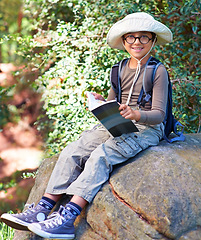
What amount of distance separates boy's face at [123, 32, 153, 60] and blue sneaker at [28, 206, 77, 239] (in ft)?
4.04

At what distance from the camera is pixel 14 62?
5.16 m

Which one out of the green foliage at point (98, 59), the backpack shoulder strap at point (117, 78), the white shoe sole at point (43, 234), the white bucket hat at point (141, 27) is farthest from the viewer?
the green foliage at point (98, 59)

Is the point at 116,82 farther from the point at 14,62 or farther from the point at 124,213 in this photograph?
the point at 14,62

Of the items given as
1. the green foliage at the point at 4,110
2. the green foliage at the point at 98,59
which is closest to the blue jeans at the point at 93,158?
the green foliage at the point at 98,59

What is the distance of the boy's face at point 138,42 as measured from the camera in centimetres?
242

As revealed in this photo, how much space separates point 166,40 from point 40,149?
3311 mm

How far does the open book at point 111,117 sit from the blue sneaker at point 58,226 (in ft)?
1.99

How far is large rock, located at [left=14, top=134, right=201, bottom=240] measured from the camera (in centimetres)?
192

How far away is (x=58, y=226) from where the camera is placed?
196 cm

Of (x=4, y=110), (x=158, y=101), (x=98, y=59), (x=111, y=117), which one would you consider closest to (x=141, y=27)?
(x=158, y=101)

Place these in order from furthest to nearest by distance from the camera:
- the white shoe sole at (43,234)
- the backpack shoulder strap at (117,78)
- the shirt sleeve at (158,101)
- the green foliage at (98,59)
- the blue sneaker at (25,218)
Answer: the green foliage at (98,59)
the backpack shoulder strap at (117,78)
the shirt sleeve at (158,101)
the blue sneaker at (25,218)
the white shoe sole at (43,234)

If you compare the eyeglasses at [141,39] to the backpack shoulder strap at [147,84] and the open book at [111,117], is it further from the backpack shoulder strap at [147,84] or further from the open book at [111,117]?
the open book at [111,117]

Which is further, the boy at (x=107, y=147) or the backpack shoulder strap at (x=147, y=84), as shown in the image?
the backpack shoulder strap at (x=147, y=84)

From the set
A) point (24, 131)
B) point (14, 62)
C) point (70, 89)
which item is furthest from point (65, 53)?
point (24, 131)
